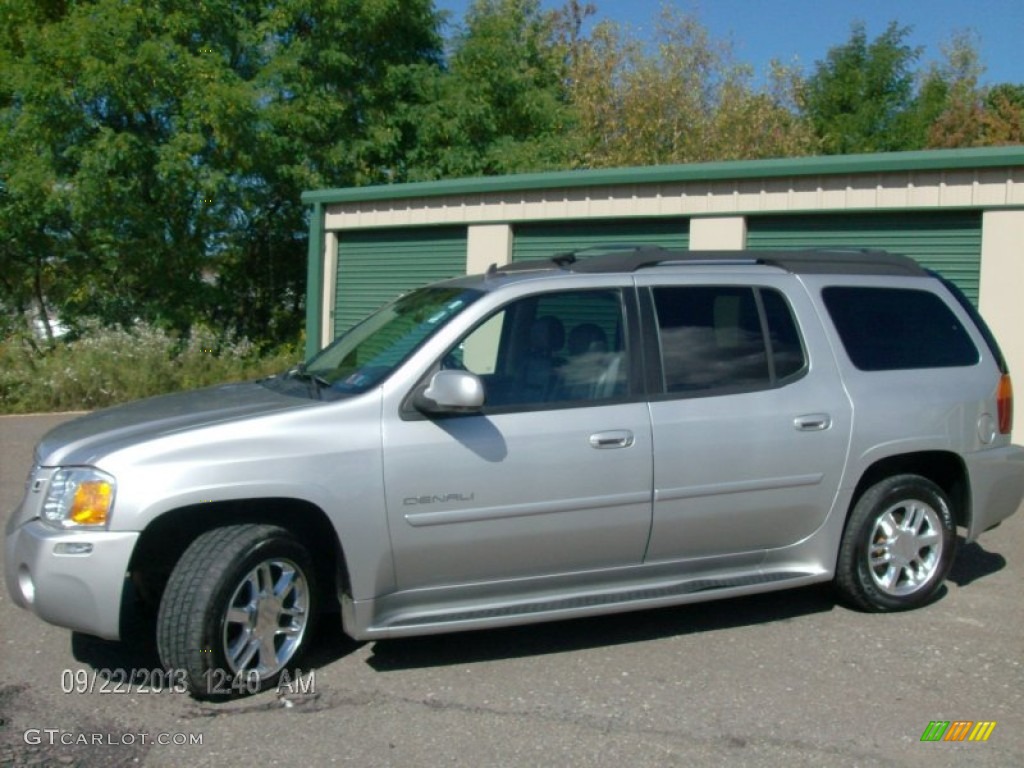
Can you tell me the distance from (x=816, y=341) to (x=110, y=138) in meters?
12.7

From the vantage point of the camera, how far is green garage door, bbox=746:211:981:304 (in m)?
9.95

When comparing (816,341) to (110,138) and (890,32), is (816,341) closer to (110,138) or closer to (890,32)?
(110,138)

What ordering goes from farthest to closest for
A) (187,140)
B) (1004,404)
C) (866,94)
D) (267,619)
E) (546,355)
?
(866,94), (187,140), (1004,404), (546,355), (267,619)

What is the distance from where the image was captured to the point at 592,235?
1249 cm

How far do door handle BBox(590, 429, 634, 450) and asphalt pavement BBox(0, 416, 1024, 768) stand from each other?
1.03m

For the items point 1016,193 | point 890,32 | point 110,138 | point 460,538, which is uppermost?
point 890,32

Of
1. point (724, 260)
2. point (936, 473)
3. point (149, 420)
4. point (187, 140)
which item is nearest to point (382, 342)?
point (149, 420)

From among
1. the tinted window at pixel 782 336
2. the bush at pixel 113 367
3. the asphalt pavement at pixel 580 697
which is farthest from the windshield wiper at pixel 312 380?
the bush at pixel 113 367

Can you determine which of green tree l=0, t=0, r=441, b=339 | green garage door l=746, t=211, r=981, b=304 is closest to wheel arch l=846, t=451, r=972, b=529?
green garage door l=746, t=211, r=981, b=304

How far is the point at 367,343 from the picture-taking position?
5.74m

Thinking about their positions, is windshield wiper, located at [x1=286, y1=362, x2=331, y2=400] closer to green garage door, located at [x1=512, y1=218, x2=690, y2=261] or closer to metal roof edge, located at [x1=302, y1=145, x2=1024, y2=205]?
green garage door, located at [x1=512, y1=218, x2=690, y2=261]

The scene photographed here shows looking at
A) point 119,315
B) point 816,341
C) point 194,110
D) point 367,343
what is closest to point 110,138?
point 194,110

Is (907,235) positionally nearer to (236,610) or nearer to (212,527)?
(212,527)

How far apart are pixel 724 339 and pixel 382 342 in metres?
1.68
